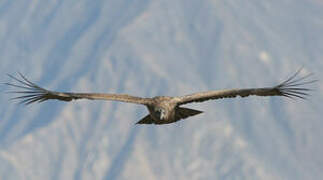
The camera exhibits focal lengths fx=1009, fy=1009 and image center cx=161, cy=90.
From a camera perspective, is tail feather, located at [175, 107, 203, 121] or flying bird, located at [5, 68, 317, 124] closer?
flying bird, located at [5, 68, 317, 124]

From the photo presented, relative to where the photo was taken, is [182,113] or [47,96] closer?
[47,96]

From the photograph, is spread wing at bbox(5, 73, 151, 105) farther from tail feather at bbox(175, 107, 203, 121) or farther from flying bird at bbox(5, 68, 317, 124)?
tail feather at bbox(175, 107, 203, 121)

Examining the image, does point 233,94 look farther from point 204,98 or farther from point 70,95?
point 70,95

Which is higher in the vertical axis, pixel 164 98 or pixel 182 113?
pixel 164 98

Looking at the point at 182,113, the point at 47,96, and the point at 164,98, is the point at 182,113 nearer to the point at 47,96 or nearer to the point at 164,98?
the point at 164,98

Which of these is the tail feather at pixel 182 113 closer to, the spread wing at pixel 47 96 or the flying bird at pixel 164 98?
the flying bird at pixel 164 98

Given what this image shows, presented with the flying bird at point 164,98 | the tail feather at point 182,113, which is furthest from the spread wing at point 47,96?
the tail feather at point 182,113

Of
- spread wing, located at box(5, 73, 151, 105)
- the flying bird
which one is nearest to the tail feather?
the flying bird

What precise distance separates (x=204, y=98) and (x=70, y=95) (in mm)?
5285

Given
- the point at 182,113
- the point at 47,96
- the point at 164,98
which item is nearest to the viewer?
the point at 47,96

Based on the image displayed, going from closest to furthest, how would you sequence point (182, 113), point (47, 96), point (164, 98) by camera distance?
point (47, 96)
point (164, 98)
point (182, 113)

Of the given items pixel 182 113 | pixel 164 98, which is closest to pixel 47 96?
pixel 164 98

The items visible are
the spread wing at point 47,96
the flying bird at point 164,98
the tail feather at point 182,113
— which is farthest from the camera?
the tail feather at point 182,113

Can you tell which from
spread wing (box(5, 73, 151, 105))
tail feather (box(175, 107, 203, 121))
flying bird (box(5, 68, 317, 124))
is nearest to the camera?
spread wing (box(5, 73, 151, 105))
